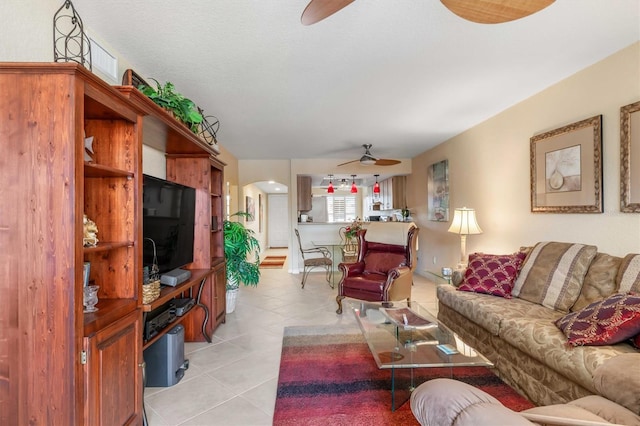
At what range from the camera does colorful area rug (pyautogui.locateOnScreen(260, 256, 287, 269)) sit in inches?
290

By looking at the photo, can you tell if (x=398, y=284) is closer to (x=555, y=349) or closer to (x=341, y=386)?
(x=341, y=386)

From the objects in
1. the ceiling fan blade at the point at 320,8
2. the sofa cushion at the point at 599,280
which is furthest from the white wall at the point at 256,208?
the sofa cushion at the point at 599,280

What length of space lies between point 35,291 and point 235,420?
1.30 meters

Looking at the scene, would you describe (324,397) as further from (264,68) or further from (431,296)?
(431,296)

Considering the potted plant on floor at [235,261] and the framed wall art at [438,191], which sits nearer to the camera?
the potted plant on floor at [235,261]

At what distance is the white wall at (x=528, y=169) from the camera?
230cm

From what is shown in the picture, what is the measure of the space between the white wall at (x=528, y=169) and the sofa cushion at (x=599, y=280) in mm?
203

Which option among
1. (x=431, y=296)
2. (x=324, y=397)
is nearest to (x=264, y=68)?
(x=324, y=397)

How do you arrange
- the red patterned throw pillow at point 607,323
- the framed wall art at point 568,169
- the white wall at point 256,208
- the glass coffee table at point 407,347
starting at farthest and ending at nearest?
the white wall at point 256,208 < the framed wall art at point 568,169 < the glass coffee table at point 407,347 < the red patterned throw pillow at point 607,323

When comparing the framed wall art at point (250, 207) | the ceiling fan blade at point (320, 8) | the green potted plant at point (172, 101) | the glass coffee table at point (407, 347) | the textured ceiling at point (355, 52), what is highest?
the textured ceiling at point (355, 52)

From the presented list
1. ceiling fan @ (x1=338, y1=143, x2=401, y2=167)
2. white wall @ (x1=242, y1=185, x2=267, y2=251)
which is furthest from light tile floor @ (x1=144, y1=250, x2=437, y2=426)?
white wall @ (x1=242, y1=185, x2=267, y2=251)

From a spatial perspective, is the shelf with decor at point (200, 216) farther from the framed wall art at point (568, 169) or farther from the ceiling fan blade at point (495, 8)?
the framed wall art at point (568, 169)

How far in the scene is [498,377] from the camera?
223 cm

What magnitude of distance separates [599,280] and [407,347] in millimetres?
1461
